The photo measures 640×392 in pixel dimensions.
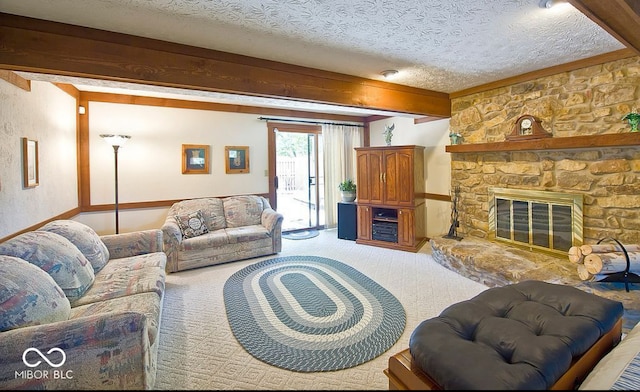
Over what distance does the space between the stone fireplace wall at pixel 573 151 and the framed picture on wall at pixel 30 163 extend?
497cm

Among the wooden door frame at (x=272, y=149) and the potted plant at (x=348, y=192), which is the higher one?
the wooden door frame at (x=272, y=149)

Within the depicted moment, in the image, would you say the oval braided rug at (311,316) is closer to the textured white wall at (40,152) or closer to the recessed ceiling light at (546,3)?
the textured white wall at (40,152)

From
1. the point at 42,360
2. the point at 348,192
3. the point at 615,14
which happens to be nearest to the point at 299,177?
the point at 348,192

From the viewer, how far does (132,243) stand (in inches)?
121

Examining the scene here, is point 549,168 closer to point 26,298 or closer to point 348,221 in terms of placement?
point 348,221

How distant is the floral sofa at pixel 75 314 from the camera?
1.03 m

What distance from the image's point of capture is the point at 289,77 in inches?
115

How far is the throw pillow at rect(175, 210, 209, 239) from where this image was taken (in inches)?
159

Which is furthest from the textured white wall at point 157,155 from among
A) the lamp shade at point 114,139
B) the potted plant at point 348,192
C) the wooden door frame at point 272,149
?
the potted plant at point 348,192

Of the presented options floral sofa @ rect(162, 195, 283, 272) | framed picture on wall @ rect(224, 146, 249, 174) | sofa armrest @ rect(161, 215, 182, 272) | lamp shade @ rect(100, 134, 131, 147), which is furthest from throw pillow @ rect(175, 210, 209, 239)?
lamp shade @ rect(100, 134, 131, 147)

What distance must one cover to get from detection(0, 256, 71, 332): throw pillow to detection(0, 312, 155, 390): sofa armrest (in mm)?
119

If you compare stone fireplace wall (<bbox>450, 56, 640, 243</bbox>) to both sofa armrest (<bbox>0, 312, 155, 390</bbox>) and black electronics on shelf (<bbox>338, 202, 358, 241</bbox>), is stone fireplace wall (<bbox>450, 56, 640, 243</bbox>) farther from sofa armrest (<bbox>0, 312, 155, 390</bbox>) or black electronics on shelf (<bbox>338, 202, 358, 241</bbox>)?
sofa armrest (<bbox>0, 312, 155, 390</bbox>)

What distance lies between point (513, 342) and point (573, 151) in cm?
321

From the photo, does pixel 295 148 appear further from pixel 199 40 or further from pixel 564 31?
pixel 564 31
